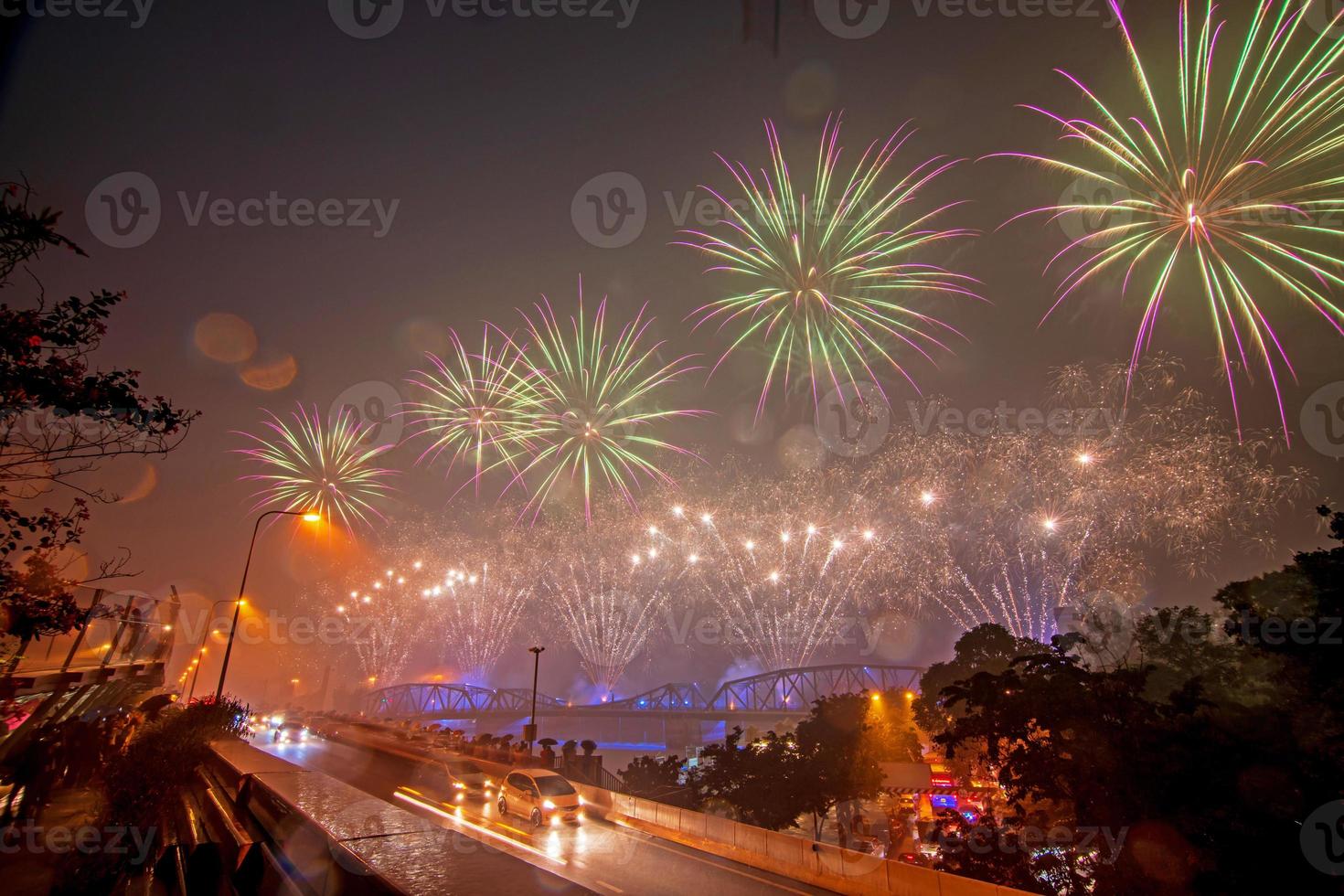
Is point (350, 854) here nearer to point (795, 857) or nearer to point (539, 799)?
point (795, 857)

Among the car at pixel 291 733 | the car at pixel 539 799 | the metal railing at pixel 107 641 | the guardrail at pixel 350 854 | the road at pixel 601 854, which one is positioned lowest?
the road at pixel 601 854

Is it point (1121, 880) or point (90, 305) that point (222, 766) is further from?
point (1121, 880)

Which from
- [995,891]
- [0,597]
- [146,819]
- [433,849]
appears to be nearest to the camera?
[433,849]

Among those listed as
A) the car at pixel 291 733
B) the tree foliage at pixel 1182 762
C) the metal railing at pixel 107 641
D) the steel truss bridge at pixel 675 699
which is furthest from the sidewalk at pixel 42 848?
the steel truss bridge at pixel 675 699

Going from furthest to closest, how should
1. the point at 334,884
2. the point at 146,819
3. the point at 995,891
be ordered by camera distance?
the point at 995,891 → the point at 146,819 → the point at 334,884

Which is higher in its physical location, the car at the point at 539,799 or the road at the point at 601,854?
the car at the point at 539,799

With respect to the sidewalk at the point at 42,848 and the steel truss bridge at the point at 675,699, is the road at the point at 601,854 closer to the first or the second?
the sidewalk at the point at 42,848

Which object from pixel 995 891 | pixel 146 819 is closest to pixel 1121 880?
pixel 995 891
